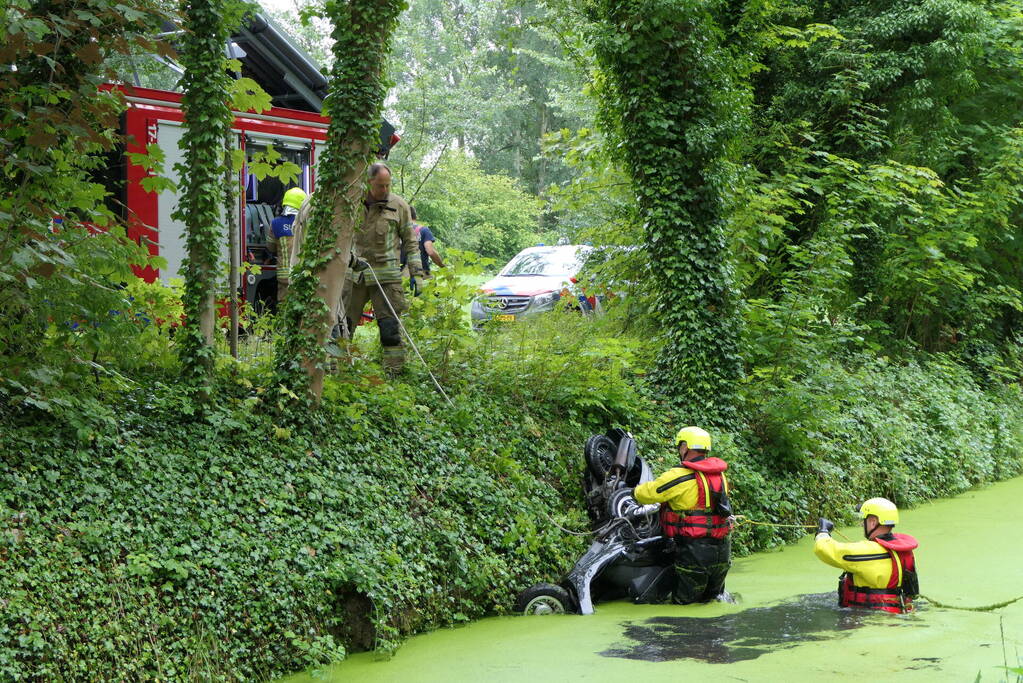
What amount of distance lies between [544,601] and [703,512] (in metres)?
1.37

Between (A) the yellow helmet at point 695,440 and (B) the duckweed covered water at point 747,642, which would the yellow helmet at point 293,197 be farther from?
(B) the duckweed covered water at point 747,642

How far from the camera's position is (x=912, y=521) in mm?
12141

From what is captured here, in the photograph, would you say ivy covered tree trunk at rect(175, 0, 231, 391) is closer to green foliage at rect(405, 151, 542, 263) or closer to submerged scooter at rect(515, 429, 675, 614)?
submerged scooter at rect(515, 429, 675, 614)

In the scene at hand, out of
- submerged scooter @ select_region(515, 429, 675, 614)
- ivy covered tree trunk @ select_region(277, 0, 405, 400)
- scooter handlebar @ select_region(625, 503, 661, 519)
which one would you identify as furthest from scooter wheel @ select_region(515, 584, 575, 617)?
ivy covered tree trunk @ select_region(277, 0, 405, 400)

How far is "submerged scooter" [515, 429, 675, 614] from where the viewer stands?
26.0ft

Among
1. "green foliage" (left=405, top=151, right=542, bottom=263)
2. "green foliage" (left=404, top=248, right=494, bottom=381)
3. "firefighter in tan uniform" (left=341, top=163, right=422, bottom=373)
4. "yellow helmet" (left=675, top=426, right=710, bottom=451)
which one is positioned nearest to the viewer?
"yellow helmet" (left=675, top=426, right=710, bottom=451)

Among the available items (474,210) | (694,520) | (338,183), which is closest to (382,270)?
(338,183)

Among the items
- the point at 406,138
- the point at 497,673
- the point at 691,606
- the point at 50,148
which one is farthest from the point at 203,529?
the point at 406,138

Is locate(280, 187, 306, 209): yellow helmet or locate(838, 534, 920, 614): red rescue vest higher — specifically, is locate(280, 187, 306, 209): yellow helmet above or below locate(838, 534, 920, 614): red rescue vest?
above

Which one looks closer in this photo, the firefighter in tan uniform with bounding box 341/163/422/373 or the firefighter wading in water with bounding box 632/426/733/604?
the firefighter wading in water with bounding box 632/426/733/604

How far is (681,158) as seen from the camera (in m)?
12.4

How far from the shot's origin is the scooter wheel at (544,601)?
7.85 metres

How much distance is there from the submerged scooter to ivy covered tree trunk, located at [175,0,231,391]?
3035mm

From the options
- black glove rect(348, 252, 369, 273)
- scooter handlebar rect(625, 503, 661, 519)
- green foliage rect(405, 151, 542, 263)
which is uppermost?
green foliage rect(405, 151, 542, 263)
